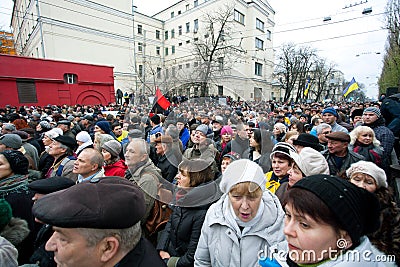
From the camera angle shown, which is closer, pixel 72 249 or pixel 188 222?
pixel 72 249

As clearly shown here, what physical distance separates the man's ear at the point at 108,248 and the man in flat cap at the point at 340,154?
2.96m

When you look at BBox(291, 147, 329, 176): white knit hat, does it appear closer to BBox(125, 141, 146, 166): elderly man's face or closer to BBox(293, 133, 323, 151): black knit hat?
BBox(293, 133, 323, 151): black knit hat

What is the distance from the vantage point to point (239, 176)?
1594 mm

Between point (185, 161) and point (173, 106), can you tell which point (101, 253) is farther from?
point (173, 106)

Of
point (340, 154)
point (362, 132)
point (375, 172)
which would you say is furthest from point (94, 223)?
point (362, 132)

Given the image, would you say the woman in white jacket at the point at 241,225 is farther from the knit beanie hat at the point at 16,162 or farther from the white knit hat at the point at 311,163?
the knit beanie hat at the point at 16,162

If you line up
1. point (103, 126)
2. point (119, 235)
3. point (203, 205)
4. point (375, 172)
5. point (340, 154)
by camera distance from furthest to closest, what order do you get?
point (103, 126) → point (340, 154) → point (203, 205) → point (375, 172) → point (119, 235)

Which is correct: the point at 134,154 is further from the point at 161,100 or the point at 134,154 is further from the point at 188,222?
the point at 188,222

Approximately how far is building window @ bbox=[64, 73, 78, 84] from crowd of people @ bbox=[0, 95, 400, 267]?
17.2m

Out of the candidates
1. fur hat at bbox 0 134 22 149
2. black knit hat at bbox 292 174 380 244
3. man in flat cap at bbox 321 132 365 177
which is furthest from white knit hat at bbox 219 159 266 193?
fur hat at bbox 0 134 22 149

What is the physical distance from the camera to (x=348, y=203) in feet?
3.15

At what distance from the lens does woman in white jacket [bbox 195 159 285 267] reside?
152 centimetres

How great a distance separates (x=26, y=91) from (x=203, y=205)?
64.7 feet

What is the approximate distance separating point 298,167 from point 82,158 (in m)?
2.64
